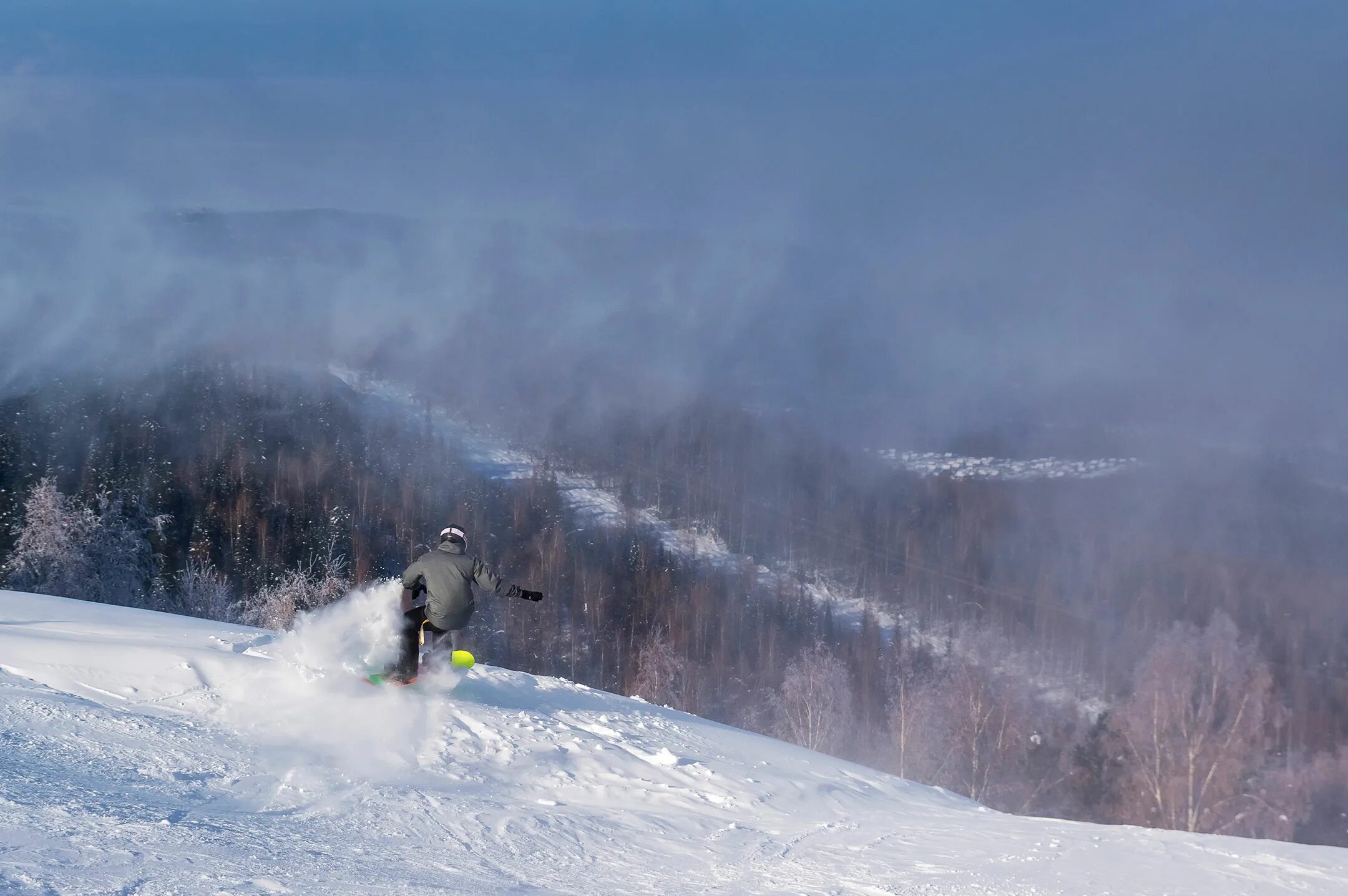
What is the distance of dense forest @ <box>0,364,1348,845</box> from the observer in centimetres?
4959

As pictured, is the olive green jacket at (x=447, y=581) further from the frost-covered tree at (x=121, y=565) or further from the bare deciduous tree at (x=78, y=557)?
the frost-covered tree at (x=121, y=565)

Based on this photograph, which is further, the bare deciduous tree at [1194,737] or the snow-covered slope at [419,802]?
the bare deciduous tree at [1194,737]

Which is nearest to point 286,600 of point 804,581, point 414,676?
point 414,676

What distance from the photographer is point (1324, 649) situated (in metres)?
105

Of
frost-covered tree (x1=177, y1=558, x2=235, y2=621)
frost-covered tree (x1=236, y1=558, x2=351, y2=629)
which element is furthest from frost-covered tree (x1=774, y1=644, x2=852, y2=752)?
frost-covered tree (x1=177, y1=558, x2=235, y2=621)

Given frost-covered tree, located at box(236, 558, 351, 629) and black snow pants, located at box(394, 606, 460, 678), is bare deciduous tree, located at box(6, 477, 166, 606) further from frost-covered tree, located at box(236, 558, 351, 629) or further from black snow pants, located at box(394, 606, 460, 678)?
black snow pants, located at box(394, 606, 460, 678)

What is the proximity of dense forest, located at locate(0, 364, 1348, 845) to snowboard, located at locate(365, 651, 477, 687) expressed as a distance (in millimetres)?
38141

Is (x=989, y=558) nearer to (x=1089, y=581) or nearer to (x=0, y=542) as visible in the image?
(x=1089, y=581)

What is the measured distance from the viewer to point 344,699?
9062 mm

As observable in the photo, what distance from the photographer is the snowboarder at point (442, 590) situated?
962cm

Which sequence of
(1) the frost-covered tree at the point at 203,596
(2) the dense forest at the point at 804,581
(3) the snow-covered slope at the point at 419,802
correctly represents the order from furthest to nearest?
1. (1) the frost-covered tree at the point at 203,596
2. (2) the dense forest at the point at 804,581
3. (3) the snow-covered slope at the point at 419,802

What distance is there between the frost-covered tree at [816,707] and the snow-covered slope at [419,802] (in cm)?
4226

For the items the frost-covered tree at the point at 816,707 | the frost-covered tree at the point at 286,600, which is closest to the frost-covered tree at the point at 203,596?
the frost-covered tree at the point at 286,600

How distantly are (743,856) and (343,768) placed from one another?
2.96m
